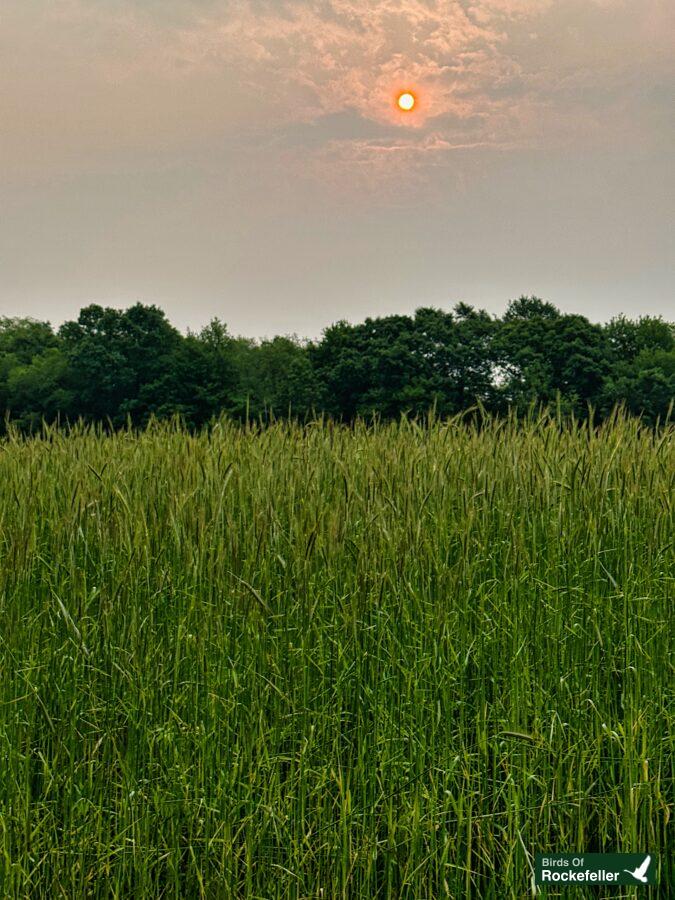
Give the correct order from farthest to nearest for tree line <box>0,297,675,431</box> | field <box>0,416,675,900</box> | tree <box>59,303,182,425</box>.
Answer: tree <box>59,303,182,425</box>
tree line <box>0,297,675,431</box>
field <box>0,416,675,900</box>

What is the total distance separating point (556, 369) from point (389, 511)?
78.4ft

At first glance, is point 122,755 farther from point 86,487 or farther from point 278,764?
point 86,487

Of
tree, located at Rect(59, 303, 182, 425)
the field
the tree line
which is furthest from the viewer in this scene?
tree, located at Rect(59, 303, 182, 425)

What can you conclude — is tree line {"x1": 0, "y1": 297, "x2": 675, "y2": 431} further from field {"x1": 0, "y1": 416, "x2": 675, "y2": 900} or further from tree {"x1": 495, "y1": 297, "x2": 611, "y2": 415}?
field {"x1": 0, "y1": 416, "x2": 675, "y2": 900}

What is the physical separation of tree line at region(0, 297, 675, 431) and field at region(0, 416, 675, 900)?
19859mm

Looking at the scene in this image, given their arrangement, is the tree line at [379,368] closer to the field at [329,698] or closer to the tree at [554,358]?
the tree at [554,358]

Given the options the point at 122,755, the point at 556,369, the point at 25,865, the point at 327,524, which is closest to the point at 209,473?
the point at 327,524

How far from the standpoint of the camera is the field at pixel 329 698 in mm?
2914

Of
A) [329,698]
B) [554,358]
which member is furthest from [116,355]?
[329,698]

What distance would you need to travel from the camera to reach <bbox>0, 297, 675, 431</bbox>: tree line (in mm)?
25578

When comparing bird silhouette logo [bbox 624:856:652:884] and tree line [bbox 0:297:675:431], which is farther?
tree line [bbox 0:297:675:431]

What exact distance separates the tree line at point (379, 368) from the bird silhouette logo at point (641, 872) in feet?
67.4

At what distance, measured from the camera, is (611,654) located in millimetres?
3361

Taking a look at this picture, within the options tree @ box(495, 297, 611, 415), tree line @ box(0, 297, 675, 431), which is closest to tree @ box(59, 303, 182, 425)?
tree line @ box(0, 297, 675, 431)
